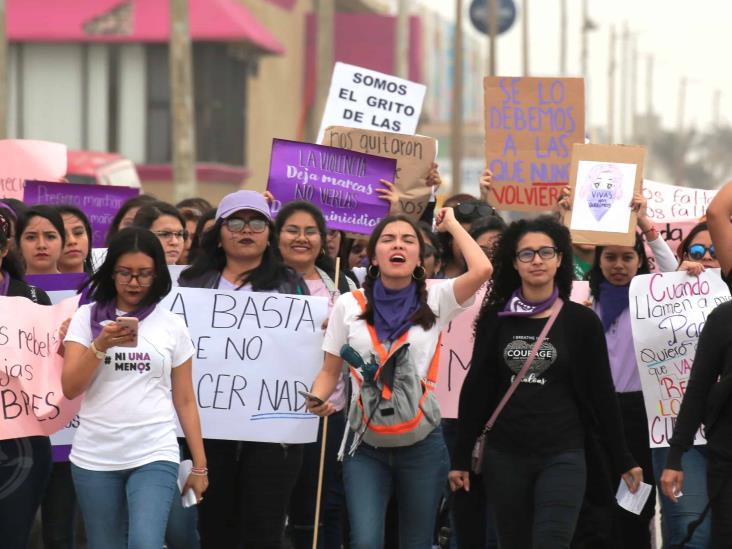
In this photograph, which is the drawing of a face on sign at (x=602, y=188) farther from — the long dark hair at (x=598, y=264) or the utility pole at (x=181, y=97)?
the utility pole at (x=181, y=97)

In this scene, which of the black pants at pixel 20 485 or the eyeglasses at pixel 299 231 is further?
the eyeglasses at pixel 299 231

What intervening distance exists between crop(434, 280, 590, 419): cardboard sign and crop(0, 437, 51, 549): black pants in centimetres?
231

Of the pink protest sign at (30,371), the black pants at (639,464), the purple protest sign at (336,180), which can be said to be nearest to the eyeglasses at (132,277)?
the pink protest sign at (30,371)

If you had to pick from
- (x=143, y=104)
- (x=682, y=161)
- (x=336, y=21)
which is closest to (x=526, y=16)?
(x=336, y=21)

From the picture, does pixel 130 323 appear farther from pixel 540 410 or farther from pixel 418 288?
pixel 540 410

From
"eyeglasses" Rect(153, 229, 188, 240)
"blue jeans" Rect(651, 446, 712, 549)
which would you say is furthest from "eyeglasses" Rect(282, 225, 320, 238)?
"blue jeans" Rect(651, 446, 712, 549)

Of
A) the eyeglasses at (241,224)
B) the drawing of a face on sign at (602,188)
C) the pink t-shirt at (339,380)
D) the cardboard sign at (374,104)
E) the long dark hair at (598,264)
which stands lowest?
the pink t-shirt at (339,380)

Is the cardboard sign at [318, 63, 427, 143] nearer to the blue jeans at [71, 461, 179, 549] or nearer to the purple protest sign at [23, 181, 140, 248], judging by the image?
the purple protest sign at [23, 181, 140, 248]

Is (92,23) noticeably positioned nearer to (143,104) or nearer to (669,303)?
(143,104)

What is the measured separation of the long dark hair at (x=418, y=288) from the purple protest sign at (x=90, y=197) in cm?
389

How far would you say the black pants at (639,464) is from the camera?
27.9 feet

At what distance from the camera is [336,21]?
42844 millimetres

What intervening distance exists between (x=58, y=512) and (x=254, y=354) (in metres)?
1.15

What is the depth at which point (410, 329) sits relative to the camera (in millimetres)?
7289
